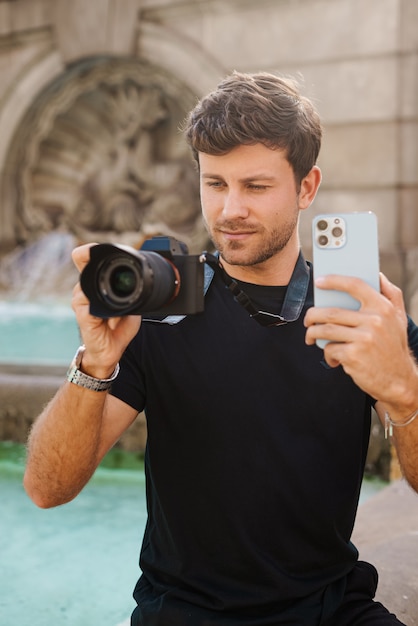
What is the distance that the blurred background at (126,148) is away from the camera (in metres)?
4.66

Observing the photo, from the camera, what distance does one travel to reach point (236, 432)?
1.69m

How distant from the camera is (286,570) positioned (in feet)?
5.49

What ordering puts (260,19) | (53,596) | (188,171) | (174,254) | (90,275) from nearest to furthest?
(90,275) → (174,254) → (53,596) → (260,19) → (188,171)

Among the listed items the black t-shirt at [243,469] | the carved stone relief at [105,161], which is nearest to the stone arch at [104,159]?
the carved stone relief at [105,161]

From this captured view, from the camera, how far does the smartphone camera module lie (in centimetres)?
147

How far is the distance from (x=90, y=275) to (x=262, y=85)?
66 centimetres

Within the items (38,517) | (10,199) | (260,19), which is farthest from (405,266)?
(10,199)

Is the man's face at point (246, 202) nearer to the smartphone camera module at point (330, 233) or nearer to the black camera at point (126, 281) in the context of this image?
the black camera at point (126, 281)

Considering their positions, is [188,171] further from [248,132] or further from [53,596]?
[248,132]

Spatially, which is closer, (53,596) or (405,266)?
(53,596)

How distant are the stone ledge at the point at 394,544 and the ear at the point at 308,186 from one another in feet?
3.41

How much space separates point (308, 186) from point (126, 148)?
8.16 m

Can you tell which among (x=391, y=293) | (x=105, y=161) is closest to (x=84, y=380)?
(x=391, y=293)

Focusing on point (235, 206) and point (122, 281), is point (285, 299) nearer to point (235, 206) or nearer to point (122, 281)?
point (235, 206)
